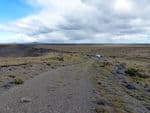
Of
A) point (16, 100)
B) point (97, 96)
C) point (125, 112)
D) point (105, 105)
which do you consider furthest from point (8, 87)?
point (125, 112)

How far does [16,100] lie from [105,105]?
512cm

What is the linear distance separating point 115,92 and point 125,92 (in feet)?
4.78

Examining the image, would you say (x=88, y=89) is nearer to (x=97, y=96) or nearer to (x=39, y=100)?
(x=97, y=96)

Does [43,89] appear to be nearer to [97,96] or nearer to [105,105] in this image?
[97,96]

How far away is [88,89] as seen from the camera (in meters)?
22.8

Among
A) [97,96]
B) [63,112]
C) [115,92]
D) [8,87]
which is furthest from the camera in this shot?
[8,87]

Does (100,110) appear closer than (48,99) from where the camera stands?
Yes

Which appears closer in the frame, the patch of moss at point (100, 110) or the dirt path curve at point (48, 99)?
the patch of moss at point (100, 110)

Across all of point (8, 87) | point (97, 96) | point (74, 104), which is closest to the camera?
point (74, 104)

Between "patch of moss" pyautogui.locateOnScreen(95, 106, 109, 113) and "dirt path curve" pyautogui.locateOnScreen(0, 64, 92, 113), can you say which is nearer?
"patch of moss" pyautogui.locateOnScreen(95, 106, 109, 113)

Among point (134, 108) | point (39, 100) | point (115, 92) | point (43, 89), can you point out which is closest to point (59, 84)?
point (43, 89)

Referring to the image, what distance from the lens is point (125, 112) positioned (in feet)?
53.6

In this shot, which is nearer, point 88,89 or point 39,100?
point 39,100

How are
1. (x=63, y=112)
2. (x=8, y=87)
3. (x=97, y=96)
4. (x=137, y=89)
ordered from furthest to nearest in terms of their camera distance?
(x=137, y=89) → (x=8, y=87) → (x=97, y=96) → (x=63, y=112)
